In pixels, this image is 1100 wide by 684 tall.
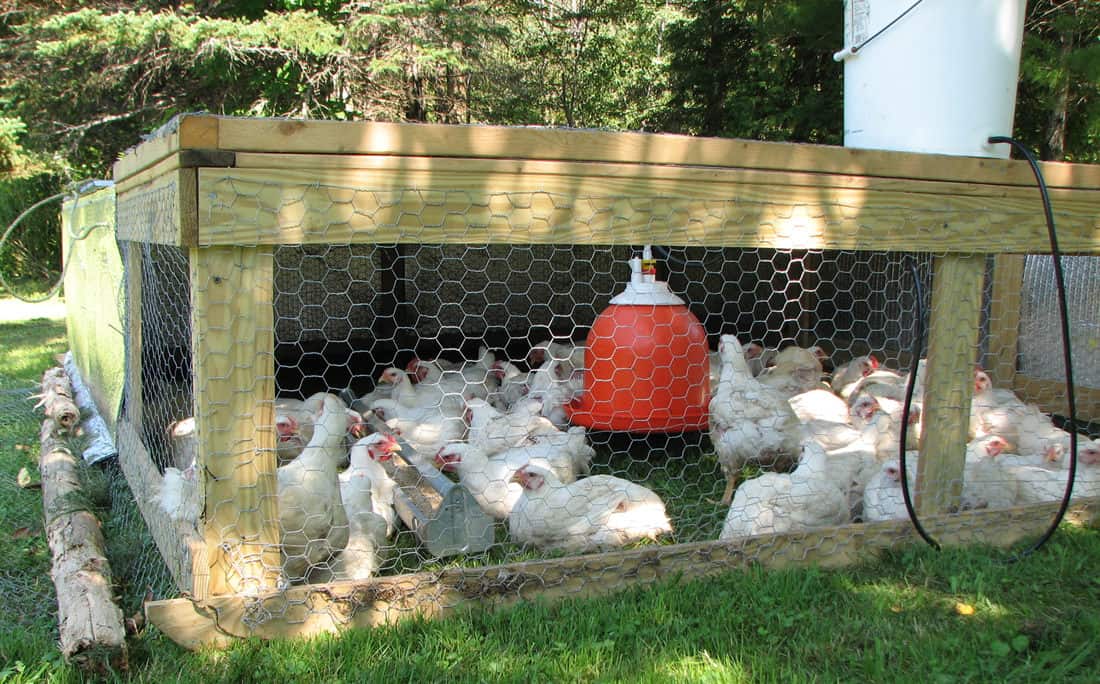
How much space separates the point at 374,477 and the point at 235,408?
1.05m

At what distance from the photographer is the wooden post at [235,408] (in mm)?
1731

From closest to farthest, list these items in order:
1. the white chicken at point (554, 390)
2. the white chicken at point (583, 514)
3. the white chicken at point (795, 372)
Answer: the white chicken at point (583, 514), the white chicken at point (554, 390), the white chicken at point (795, 372)

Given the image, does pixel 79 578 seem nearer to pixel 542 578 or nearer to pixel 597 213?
pixel 542 578

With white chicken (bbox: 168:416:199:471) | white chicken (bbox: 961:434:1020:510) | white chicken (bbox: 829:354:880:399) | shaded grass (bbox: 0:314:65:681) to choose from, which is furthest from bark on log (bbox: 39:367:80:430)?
white chicken (bbox: 829:354:880:399)

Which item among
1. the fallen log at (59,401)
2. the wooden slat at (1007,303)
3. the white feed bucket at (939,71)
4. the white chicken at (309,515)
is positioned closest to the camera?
the white chicken at (309,515)

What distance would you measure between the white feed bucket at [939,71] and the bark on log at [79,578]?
232cm

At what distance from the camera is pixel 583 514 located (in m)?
2.57

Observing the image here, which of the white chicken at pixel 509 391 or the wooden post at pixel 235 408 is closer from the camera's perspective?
the wooden post at pixel 235 408

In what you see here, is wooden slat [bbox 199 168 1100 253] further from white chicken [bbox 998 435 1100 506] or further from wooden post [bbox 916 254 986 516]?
white chicken [bbox 998 435 1100 506]

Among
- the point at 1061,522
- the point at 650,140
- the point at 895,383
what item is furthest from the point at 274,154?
the point at 895,383

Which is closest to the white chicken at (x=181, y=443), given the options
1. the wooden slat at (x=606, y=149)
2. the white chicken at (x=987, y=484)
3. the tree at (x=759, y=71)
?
the wooden slat at (x=606, y=149)

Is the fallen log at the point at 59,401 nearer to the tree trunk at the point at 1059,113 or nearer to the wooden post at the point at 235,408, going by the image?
the wooden post at the point at 235,408

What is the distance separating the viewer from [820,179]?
2.21 metres

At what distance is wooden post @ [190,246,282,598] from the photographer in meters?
1.73
